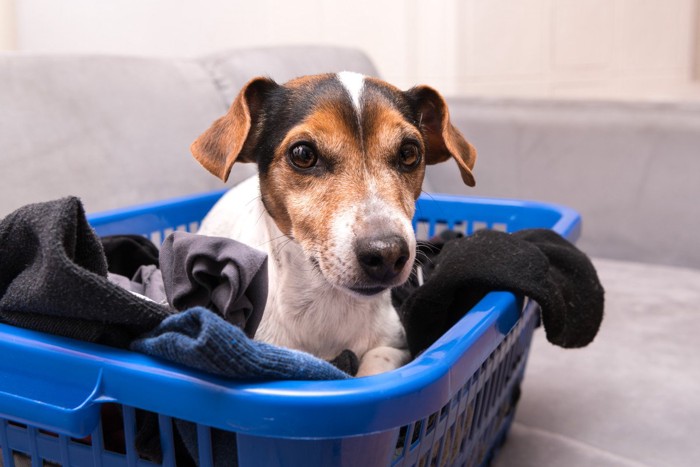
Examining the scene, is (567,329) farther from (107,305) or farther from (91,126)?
(91,126)

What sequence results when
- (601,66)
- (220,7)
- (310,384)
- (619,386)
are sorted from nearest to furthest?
(310,384) → (619,386) → (220,7) → (601,66)

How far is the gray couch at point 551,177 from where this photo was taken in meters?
1.12

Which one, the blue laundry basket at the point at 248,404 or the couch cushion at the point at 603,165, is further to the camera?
the couch cushion at the point at 603,165

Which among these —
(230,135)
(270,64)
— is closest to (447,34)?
(270,64)

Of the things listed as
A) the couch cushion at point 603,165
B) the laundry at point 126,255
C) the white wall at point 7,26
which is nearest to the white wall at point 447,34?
the white wall at point 7,26

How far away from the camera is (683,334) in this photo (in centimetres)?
138

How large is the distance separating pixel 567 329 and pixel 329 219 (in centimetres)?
34

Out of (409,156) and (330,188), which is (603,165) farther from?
(330,188)

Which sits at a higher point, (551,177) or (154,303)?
(154,303)

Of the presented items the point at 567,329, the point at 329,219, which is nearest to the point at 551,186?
the point at 567,329

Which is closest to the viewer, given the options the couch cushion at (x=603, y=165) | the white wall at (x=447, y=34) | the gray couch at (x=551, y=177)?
the gray couch at (x=551, y=177)

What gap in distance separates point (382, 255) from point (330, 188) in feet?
0.49

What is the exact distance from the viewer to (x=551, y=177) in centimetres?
200

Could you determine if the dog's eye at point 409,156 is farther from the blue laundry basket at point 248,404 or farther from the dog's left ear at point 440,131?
the blue laundry basket at point 248,404
